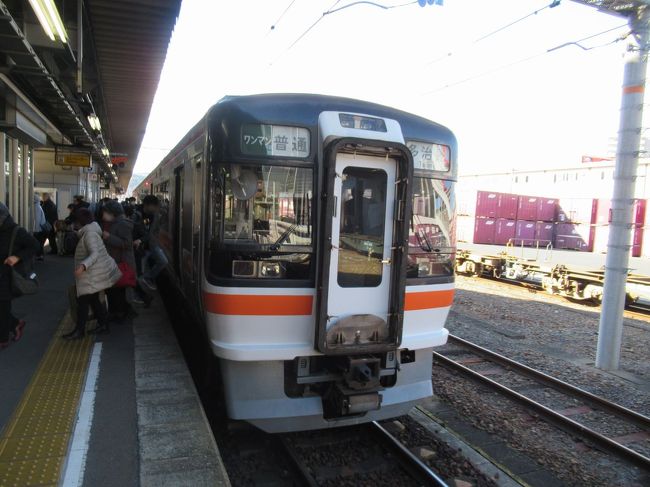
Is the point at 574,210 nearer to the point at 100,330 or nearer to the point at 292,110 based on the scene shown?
the point at 100,330

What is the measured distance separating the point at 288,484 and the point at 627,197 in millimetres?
6235

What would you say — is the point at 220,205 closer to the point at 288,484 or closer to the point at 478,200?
the point at 288,484

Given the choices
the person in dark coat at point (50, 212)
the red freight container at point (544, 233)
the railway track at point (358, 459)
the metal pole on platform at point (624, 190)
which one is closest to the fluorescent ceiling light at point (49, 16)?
the railway track at point (358, 459)

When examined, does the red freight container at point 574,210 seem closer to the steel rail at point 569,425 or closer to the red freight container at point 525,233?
the red freight container at point 525,233

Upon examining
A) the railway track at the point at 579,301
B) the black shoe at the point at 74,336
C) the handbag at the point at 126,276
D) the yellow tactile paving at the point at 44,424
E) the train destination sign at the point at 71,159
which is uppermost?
the train destination sign at the point at 71,159

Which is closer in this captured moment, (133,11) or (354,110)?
(354,110)

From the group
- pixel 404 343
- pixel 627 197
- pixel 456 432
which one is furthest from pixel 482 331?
pixel 404 343

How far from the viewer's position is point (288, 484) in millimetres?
3740

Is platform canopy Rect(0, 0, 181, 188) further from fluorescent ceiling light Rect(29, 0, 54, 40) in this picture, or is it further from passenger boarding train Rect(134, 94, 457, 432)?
passenger boarding train Rect(134, 94, 457, 432)

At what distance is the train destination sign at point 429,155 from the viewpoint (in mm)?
4164

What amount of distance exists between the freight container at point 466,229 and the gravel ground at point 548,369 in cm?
675

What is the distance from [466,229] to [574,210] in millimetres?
6632

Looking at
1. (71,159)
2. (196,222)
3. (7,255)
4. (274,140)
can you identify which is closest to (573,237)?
(71,159)

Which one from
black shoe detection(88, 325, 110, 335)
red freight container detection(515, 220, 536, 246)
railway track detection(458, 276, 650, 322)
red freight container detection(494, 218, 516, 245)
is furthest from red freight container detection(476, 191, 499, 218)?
black shoe detection(88, 325, 110, 335)
